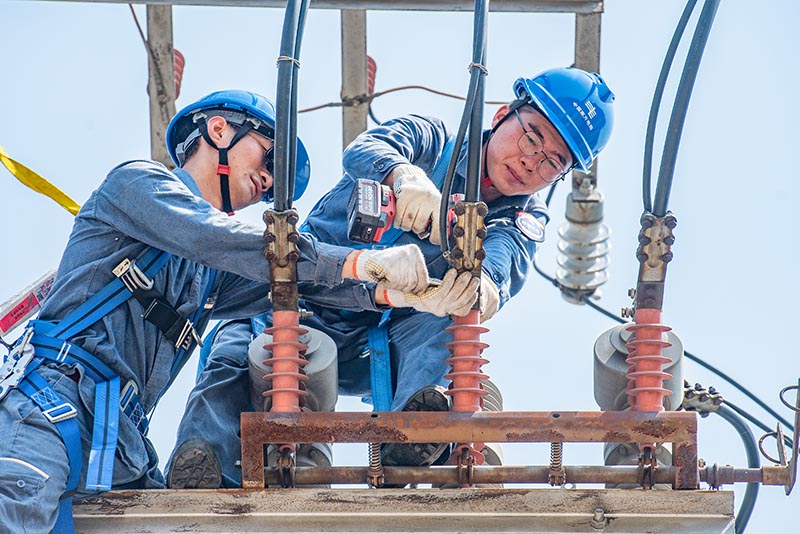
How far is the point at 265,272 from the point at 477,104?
3.23 ft

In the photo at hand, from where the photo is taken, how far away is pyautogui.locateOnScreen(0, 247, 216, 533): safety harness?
6035mm

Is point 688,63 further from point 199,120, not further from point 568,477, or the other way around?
point 199,120

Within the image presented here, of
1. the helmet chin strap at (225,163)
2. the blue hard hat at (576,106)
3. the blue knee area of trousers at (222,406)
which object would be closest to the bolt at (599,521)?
the blue knee area of trousers at (222,406)

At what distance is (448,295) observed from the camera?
613 centimetres

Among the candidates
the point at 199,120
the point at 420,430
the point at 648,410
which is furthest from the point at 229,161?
the point at 648,410

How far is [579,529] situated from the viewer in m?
5.99

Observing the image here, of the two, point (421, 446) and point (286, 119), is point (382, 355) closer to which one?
point (421, 446)

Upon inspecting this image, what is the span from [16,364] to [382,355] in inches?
66.3

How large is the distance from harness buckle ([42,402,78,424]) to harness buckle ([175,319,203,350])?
60 centimetres

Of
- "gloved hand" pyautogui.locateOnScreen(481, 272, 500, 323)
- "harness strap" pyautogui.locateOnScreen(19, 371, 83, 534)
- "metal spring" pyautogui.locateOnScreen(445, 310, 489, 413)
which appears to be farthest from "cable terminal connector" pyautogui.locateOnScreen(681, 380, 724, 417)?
"harness strap" pyautogui.locateOnScreen(19, 371, 83, 534)

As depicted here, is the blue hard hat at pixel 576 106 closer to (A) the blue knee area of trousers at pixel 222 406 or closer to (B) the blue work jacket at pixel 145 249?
(B) the blue work jacket at pixel 145 249

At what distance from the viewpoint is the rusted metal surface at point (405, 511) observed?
6.00 metres

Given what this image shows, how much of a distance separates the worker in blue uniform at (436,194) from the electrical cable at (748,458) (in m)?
1.13

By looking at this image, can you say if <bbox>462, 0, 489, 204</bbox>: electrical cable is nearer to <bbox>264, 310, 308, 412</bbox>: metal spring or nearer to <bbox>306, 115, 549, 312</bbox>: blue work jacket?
<bbox>264, 310, 308, 412</bbox>: metal spring
